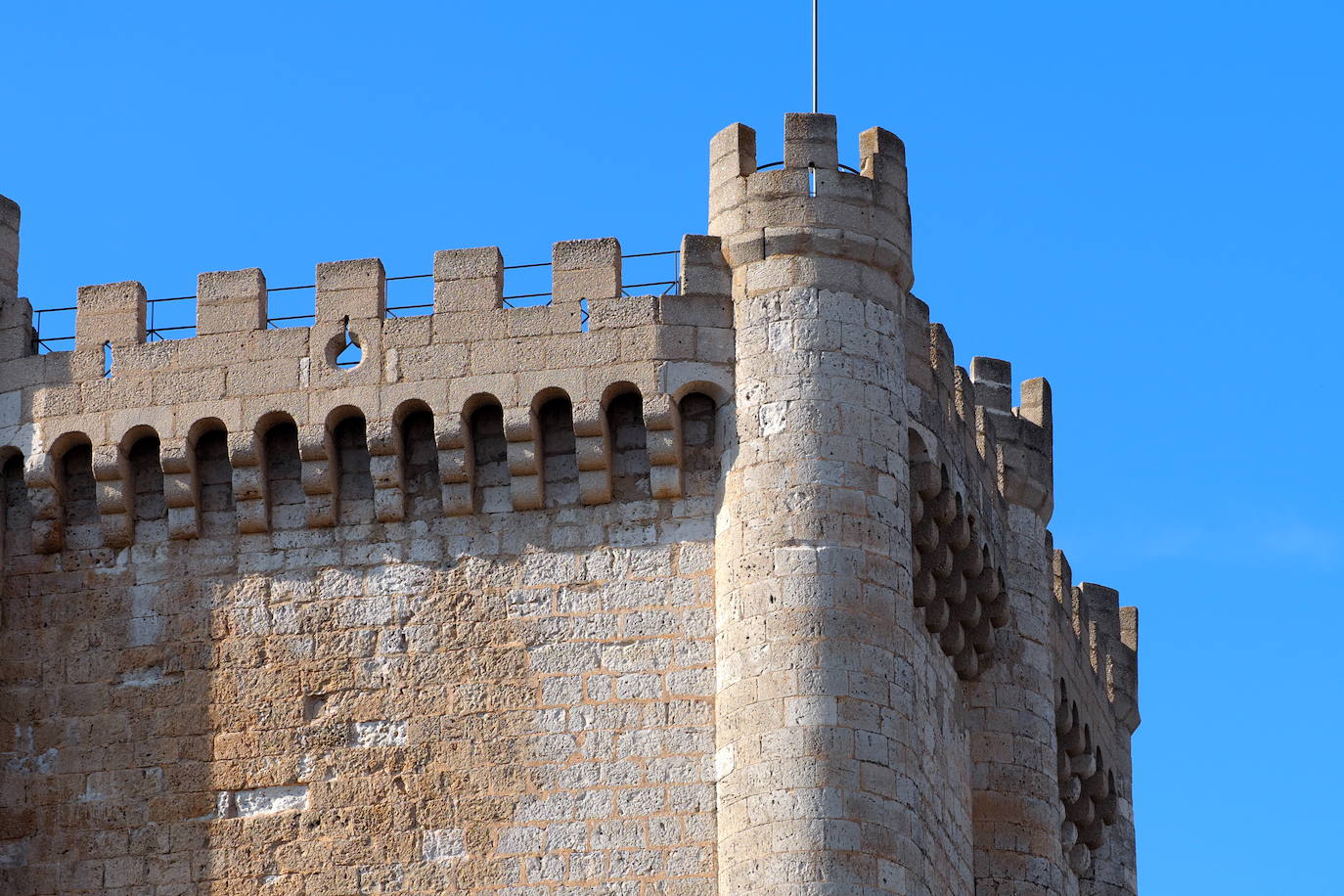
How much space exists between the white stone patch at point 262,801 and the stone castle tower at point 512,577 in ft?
0.07

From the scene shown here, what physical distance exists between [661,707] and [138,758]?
387cm

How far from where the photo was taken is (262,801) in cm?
2503

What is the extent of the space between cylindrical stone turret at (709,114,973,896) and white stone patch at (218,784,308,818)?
309 centimetres

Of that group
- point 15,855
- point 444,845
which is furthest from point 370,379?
point 15,855

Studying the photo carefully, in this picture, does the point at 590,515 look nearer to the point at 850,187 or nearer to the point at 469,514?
the point at 469,514

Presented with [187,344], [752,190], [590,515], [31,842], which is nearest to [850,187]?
[752,190]

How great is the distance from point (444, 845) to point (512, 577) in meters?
2.02

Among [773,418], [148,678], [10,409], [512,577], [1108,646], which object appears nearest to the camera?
[773,418]

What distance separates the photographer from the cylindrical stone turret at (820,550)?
23.8 m

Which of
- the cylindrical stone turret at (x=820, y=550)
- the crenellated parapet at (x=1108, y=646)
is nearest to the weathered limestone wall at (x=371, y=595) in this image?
the cylindrical stone turret at (x=820, y=550)

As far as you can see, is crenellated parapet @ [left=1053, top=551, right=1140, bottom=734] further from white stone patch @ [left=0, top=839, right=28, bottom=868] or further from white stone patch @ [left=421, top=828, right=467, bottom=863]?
Result: white stone patch @ [left=0, top=839, right=28, bottom=868]

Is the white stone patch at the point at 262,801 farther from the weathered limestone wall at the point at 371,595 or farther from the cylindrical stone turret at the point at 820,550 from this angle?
the cylindrical stone turret at the point at 820,550

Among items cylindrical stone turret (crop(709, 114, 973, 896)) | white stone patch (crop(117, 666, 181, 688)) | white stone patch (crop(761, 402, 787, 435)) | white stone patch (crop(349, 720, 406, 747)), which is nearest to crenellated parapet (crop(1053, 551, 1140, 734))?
cylindrical stone turret (crop(709, 114, 973, 896))

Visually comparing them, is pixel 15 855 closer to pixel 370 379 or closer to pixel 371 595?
pixel 371 595
